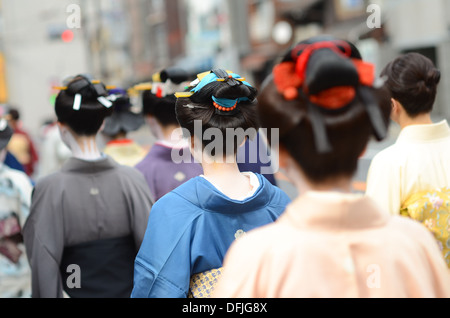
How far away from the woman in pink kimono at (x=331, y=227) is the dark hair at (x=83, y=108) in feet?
6.53

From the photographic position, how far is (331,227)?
1.46m

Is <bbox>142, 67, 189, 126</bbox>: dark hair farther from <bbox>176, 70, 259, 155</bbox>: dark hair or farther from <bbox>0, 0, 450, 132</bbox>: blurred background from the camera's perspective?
<bbox>176, 70, 259, 155</bbox>: dark hair

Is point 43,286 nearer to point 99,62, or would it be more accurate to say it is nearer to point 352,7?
point 352,7

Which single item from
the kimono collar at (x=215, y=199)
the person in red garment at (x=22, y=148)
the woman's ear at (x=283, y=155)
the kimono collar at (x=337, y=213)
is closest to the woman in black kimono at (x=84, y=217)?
the kimono collar at (x=215, y=199)

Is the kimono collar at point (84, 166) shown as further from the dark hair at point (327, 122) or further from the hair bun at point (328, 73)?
the hair bun at point (328, 73)

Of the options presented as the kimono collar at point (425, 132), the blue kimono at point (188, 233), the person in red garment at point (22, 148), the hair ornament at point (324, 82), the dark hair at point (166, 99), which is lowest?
the person in red garment at point (22, 148)

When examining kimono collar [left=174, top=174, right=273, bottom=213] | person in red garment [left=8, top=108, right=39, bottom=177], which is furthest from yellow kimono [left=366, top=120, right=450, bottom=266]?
person in red garment [left=8, top=108, right=39, bottom=177]

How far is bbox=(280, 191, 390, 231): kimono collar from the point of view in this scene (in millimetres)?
1446

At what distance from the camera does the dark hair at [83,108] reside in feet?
10.7

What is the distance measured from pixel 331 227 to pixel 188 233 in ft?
2.71

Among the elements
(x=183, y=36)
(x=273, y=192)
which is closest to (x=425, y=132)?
(x=273, y=192)

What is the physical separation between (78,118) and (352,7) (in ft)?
63.6

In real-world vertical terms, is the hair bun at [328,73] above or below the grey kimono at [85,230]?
above
